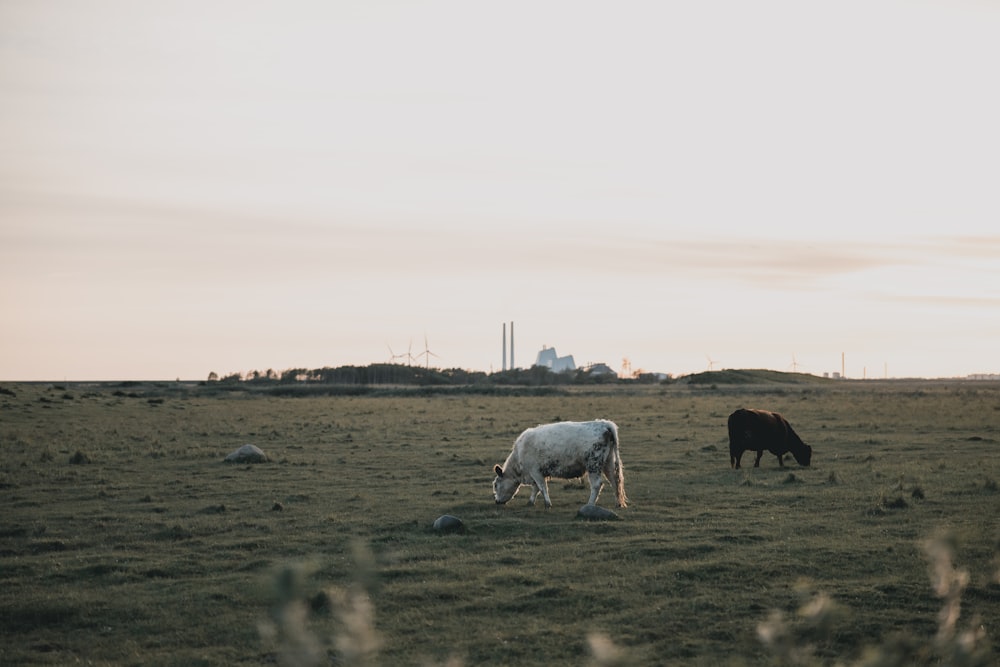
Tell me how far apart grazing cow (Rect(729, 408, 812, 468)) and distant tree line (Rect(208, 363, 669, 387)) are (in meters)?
116

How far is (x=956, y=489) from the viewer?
859 inches

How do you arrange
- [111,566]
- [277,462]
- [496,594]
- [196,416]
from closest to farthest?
[496,594] < [111,566] < [277,462] < [196,416]

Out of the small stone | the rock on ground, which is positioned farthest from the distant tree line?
the small stone

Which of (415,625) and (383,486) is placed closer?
(415,625)

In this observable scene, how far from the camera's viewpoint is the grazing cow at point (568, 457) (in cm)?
1933

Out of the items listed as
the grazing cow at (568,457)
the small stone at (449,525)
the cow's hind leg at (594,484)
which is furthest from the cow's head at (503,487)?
the small stone at (449,525)

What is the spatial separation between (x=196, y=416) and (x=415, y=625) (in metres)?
42.5

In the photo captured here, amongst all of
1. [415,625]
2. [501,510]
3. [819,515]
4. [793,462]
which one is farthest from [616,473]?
[793,462]

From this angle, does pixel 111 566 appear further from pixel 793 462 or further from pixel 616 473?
pixel 793 462

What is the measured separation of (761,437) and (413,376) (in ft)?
459

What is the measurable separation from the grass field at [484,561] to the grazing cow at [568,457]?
0.70 m

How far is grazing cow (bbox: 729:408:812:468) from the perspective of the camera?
27.2 m

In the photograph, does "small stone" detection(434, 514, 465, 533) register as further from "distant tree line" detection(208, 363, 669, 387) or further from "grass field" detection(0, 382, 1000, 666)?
"distant tree line" detection(208, 363, 669, 387)

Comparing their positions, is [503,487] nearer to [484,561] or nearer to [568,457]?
[568,457]
